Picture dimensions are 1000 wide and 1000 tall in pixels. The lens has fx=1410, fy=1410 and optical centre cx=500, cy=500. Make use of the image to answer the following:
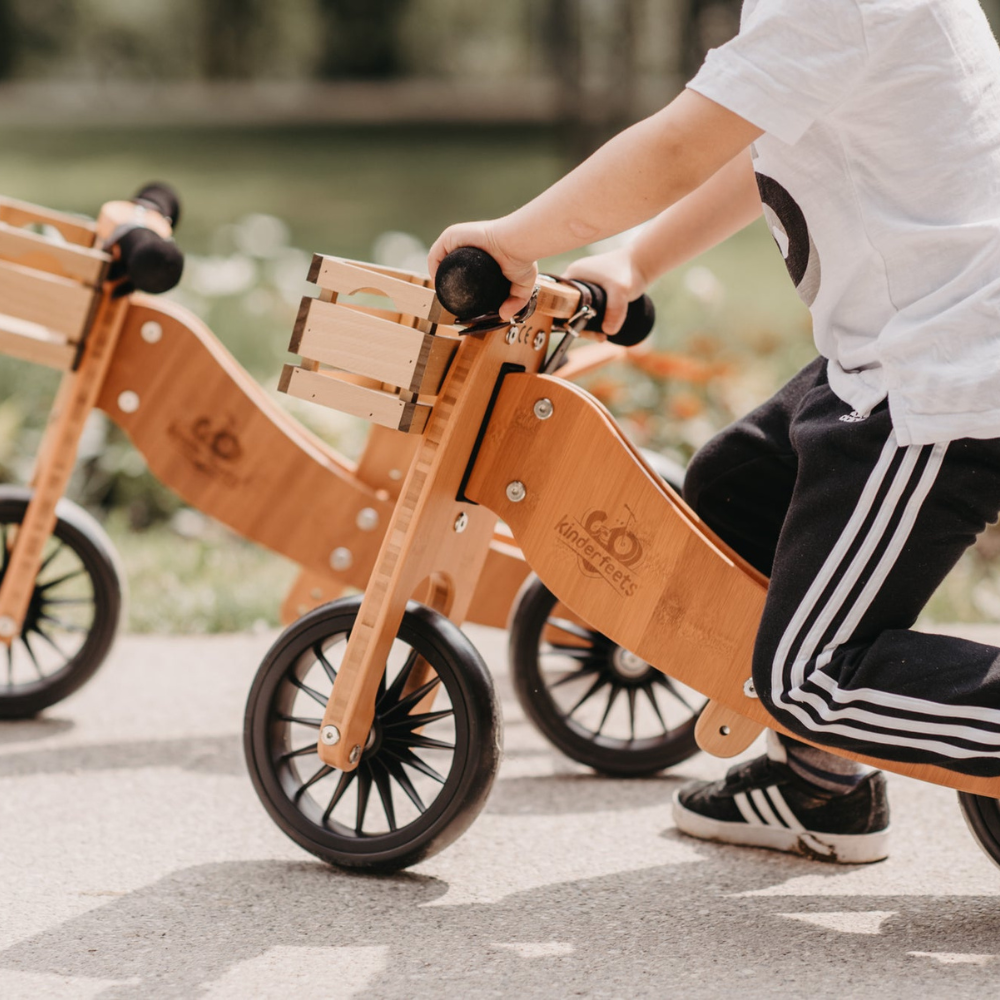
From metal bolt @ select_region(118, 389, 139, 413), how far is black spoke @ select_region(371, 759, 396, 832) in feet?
3.63

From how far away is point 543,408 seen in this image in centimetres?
227

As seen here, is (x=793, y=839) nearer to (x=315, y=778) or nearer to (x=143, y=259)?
(x=315, y=778)

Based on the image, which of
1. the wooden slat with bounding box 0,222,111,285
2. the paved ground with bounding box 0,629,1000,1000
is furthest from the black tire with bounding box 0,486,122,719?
the wooden slat with bounding box 0,222,111,285

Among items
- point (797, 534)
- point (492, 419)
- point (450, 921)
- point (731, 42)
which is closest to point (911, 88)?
point (731, 42)

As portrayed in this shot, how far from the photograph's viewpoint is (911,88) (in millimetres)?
1915

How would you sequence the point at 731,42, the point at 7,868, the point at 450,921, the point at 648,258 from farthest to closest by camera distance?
the point at 648,258, the point at 7,868, the point at 450,921, the point at 731,42

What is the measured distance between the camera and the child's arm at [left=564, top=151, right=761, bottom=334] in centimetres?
252

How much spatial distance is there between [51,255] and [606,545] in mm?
1418

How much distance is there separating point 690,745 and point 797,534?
1033 millimetres

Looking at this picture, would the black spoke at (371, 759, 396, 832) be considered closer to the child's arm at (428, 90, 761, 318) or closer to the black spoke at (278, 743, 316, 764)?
the black spoke at (278, 743, 316, 764)

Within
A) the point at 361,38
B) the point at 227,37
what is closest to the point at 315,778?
the point at 227,37

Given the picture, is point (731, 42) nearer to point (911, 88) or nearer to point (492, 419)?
point (911, 88)

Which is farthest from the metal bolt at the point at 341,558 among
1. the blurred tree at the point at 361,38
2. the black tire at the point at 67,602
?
the blurred tree at the point at 361,38

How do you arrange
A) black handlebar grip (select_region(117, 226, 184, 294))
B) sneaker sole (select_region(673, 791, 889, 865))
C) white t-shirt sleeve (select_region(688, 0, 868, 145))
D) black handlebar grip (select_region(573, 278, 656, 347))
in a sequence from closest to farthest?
white t-shirt sleeve (select_region(688, 0, 868, 145)), sneaker sole (select_region(673, 791, 889, 865)), black handlebar grip (select_region(573, 278, 656, 347)), black handlebar grip (select_region(117, 226, 184, 294))
